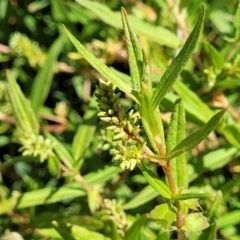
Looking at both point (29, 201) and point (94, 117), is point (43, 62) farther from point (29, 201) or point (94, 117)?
point (29, 201)

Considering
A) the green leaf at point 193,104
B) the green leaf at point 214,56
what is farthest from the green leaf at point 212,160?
the green leaf at point 214,56

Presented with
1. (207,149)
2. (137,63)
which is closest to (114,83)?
(137,63)

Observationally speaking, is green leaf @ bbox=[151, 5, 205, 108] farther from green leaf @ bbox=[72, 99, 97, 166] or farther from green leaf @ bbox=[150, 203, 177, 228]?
green leaf @ bbox=[72, 99, 97, 166]

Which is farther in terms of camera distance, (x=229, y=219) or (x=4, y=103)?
(x=4, y=103)

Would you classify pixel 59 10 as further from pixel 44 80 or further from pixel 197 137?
pixel 197 137

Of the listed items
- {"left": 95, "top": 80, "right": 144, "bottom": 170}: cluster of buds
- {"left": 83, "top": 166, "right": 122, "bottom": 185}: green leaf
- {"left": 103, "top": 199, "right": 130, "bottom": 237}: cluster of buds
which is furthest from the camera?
{"left": 83, "top": 166, "right": 122, "bottom": 185}: green leaf

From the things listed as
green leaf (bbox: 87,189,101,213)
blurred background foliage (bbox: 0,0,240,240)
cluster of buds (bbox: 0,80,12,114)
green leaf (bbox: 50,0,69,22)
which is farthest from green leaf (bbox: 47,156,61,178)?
green leaf (bbox: 50,0,69,22)

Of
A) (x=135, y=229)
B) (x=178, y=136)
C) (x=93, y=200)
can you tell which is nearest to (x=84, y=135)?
(x=93, y=200)
